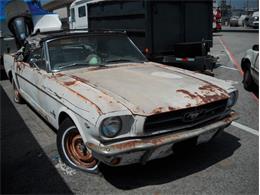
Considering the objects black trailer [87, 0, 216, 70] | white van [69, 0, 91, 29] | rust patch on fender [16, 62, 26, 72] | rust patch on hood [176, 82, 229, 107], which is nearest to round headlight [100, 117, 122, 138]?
rust patch on hood [176, 82, 229, 107]

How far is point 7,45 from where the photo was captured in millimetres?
10117

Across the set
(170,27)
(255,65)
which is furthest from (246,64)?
(170,27)

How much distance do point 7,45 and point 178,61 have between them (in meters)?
5.10

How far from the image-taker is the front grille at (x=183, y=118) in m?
3.38

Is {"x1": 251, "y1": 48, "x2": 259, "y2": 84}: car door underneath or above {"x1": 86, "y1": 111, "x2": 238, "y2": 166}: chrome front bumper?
above

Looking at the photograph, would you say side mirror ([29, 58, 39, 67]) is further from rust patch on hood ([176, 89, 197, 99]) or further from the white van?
the white van

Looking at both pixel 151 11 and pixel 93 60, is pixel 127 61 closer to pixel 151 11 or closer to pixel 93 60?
pixel 93 60

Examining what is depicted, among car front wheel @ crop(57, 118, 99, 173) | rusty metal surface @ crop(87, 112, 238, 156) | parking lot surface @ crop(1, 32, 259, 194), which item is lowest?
parking lot surface @ crop(1, 32, 259, 194)

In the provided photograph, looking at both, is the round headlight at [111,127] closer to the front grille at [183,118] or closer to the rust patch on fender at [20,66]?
the front grille at [183,118]

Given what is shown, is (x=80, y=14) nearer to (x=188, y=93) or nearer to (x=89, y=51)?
(x=89, y=51)

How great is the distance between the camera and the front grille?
3385mm

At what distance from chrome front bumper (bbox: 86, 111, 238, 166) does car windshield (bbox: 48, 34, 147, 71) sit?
1635mm

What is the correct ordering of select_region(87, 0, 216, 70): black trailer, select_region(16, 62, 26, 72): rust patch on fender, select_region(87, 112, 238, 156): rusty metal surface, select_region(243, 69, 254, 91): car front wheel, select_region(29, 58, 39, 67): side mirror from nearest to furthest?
1. select_region(87, 112, 238, 156): rusty metal surface
2. select_region(29, 58, 39, 67): side mirror
3. select_region(16, 62, 26, 72): rust patch on fender
4. select_region(243, 69, 254, 91): car front wheel
5. select_region(87, 0, 216, 70): black trailer

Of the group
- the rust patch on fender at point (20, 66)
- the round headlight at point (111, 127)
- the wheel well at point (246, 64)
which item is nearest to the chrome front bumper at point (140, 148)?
the round headlight at point (111, 127)
